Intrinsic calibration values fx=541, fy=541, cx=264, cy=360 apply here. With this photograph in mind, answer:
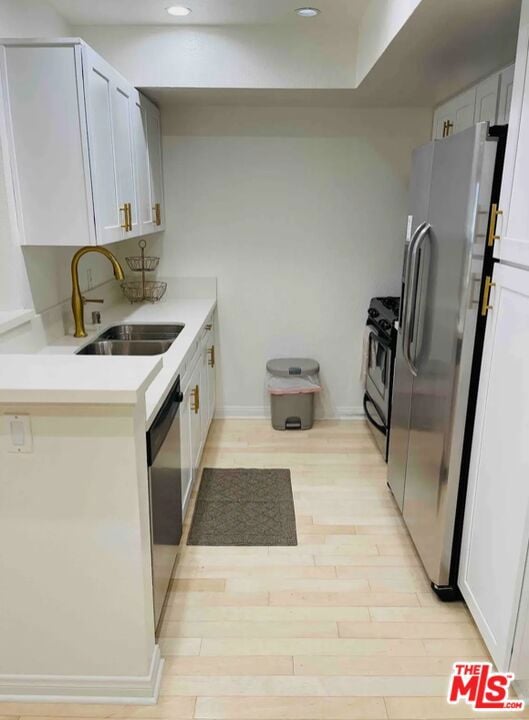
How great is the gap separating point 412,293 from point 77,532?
1.63 meters

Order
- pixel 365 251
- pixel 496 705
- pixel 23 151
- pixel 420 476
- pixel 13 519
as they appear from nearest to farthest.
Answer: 1. pixel 13 519
2. pixel 496 705
3. pixel 23 151
4. pixel 420 476
5. pixel 365 251

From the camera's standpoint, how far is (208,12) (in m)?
2.79

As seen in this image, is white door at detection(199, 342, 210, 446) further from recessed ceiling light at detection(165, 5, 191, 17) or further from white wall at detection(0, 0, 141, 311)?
recessed ceiling light at detection(165, 5, 191, 17)

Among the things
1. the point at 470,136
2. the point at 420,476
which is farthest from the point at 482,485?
the point at 470,136

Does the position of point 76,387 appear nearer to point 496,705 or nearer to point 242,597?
point 242,597

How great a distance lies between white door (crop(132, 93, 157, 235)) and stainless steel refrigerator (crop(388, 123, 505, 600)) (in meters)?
1.51

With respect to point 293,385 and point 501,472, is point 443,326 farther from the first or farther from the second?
point 293,385

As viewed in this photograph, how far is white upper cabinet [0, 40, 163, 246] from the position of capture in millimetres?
2135

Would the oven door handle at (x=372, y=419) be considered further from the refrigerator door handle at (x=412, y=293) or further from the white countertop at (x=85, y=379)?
the white countertop at (x=85, y=379)

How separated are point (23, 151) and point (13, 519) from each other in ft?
4.88

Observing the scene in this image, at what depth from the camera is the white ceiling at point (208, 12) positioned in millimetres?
2650

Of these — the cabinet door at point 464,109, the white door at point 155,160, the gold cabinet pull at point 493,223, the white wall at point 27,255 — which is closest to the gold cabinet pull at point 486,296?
the gold cabinet pull at point 493,223

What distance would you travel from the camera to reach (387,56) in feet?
7.94

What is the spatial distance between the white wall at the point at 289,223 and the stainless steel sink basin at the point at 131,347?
1.15 metres
